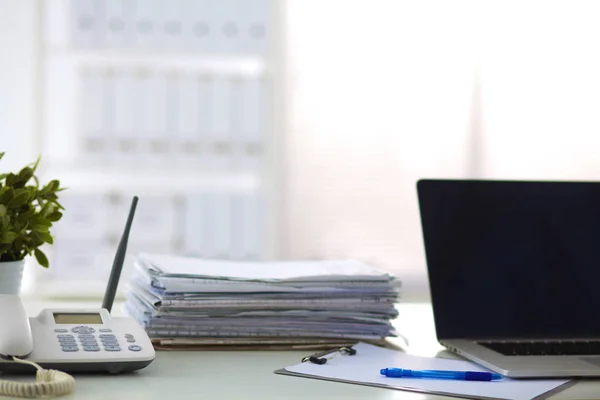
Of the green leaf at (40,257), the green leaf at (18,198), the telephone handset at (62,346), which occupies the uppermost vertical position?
the green leaf at (18,198)

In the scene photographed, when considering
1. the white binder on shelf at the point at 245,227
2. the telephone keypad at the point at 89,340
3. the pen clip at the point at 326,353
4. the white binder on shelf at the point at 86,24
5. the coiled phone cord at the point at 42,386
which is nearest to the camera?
the coiled phone cord at the point at 42,386

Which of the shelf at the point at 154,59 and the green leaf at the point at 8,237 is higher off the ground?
the shelf at the point at 154,59

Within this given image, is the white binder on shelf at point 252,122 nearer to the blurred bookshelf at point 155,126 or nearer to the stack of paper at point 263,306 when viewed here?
the blurred bookshelf at point 155,126

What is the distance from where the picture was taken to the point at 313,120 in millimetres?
3420

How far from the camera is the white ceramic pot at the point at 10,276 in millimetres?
1150

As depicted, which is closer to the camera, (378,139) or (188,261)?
(188,261)

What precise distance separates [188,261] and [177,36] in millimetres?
1999

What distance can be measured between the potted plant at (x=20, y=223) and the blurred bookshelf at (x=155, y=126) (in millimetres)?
2010

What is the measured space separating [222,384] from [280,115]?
2.45 meters

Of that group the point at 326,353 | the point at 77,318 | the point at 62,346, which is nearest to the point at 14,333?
the point at 62,346

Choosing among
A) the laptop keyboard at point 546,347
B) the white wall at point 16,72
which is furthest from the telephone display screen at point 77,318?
the white wall at point 16,72

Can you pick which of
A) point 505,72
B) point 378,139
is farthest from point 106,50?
point 505,72

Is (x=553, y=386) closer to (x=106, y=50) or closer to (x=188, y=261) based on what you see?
(x=188, y=261)

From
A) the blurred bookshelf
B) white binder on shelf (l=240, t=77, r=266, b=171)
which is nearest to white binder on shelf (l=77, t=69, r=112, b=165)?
the blurred bookshelf
